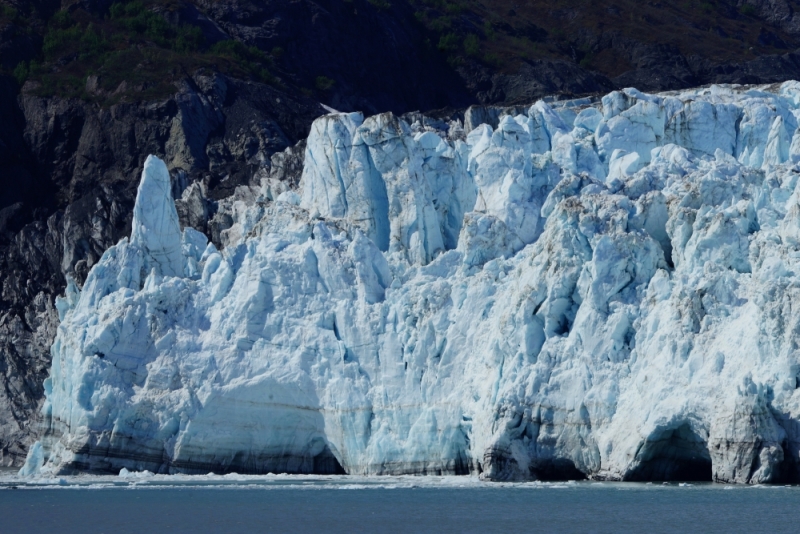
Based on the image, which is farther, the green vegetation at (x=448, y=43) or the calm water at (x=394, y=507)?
the green vegetation at (x=448, y=43)

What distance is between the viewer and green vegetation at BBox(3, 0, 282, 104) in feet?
277

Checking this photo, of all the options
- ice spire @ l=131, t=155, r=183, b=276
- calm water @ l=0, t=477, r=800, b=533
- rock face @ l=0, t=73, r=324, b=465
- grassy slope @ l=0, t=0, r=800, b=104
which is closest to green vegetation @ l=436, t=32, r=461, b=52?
grassy slope @ l=0, t=0, r=800, b=104

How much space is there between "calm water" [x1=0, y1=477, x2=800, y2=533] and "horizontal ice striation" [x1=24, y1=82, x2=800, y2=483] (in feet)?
6.47

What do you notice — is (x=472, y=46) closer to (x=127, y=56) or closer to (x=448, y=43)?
(x=448, y=43)

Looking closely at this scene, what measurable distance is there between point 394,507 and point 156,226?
19.1m

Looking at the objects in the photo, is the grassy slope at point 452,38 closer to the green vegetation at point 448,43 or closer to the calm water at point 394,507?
the green vegetation at point 448,43

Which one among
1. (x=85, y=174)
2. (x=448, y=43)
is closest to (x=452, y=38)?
(x=448, y=43)

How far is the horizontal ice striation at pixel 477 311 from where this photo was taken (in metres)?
44.0

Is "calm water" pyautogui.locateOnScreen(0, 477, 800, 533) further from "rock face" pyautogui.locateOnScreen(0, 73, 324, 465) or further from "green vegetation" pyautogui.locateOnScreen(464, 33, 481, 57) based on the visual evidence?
"green vegetation" pyautogui.locateOnScreen(464, 33, 481, 57)

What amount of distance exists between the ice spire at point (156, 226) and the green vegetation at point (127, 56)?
2554 centimetres

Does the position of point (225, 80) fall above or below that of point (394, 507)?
above

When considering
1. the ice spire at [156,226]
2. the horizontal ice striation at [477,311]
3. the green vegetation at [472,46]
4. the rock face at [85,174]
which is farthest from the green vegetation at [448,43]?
the ice spire at [156,226]

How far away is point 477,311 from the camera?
50.4 m

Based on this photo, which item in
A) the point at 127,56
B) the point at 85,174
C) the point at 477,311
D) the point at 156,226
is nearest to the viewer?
the point at 477,311
